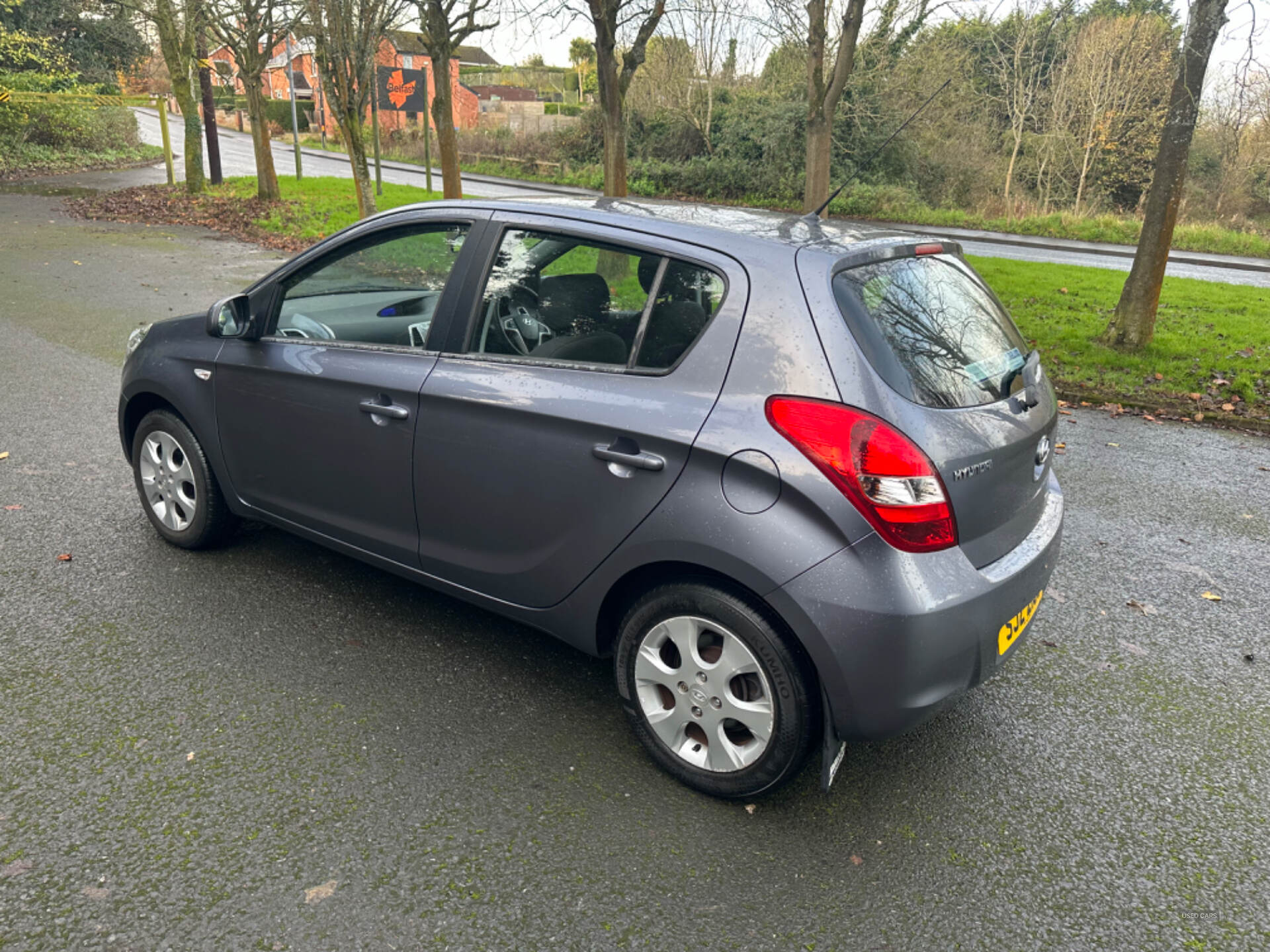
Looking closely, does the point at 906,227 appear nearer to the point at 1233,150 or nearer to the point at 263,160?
the point at 1233,150

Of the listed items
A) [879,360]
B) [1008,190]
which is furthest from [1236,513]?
[1008,190]

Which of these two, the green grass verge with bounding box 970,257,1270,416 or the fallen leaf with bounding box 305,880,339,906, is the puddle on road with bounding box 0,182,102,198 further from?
the fallen leaf with bounding box 305,880,339,906

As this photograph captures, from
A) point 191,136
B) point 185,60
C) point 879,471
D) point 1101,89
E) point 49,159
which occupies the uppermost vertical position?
point 1101,89

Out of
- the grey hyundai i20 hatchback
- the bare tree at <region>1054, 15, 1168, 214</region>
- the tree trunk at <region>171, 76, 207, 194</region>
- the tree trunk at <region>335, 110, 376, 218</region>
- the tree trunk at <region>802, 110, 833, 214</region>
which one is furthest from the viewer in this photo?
the bare tree at <region>1054, 15, 1168, 214</region>

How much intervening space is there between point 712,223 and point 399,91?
2105 cm

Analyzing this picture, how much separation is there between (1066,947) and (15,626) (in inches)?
150

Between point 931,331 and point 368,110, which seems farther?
point 368,110

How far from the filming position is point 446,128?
16.3 metres

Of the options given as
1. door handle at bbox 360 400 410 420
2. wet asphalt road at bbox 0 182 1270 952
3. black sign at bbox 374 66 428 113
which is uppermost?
black sign at bbox 374 66 428 113

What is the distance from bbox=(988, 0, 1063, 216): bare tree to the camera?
2996 centimetres

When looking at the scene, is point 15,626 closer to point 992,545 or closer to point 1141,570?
point 992,545

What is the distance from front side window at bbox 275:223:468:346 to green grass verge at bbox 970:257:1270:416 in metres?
6.53

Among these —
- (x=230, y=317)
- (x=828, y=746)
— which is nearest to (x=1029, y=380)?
(x=828, y=746)

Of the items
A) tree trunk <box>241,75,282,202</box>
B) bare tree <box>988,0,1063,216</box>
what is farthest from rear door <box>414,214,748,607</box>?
bare tree <box>988,0,1063,216</box>
